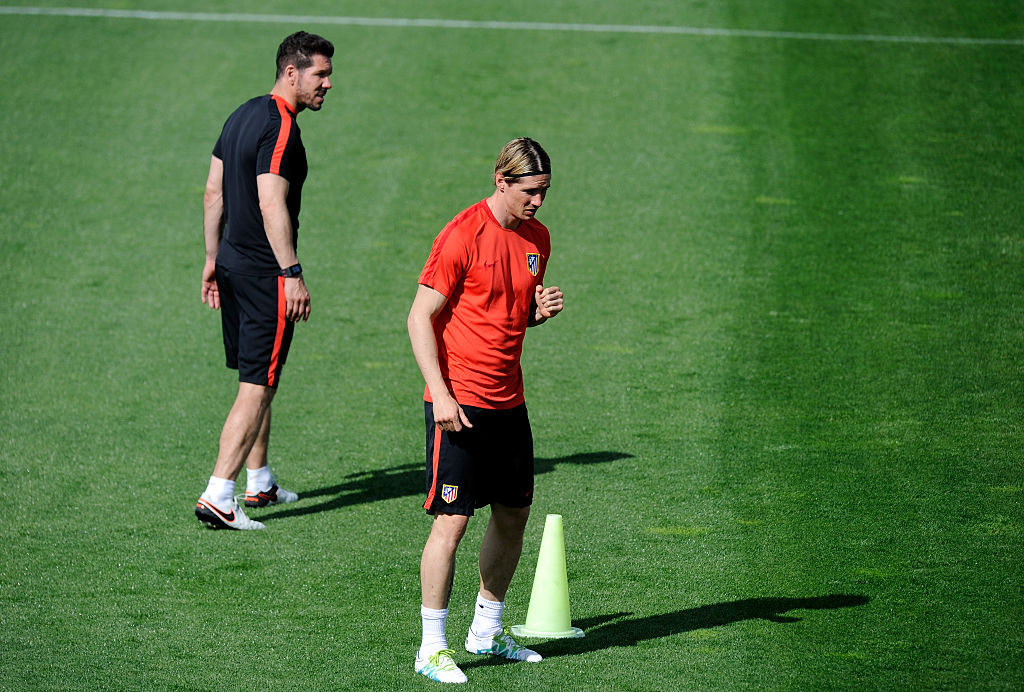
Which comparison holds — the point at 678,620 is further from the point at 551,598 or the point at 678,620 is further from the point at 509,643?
the point at 509,643

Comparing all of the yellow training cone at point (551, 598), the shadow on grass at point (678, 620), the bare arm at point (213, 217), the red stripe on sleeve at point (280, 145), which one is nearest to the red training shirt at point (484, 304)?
the yellow training cone at point (551, 598)

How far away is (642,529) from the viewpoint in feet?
20.4

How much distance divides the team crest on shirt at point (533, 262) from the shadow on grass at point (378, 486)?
2410 mm

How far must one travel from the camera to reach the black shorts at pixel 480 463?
4.59 meters

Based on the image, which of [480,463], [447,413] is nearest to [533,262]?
[447,413]

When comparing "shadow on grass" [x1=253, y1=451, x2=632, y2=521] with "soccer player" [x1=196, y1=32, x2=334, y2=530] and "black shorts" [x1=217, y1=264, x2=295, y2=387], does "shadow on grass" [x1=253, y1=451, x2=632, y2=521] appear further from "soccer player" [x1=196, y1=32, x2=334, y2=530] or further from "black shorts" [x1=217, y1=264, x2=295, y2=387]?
"black shorts" [x1=217, y1=264, x2=295, y2=387]

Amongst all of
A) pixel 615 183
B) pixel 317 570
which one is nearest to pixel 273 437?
pixel 317 570

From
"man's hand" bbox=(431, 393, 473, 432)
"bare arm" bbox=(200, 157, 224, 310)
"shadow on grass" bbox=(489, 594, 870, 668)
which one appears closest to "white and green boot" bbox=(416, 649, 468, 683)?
"shadow on grass" bbox=(489, 594, 870, 668)

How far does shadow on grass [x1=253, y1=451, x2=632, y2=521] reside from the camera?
261 inches

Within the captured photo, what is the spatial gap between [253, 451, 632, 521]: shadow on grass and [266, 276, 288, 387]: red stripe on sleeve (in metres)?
0.78

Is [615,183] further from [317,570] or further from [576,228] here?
[317,570]

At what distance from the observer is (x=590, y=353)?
8.91 m

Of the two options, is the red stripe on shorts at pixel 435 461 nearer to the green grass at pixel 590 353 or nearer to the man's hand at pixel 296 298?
the green grass at pixel 590 353

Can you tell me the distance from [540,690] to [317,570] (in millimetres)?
1608
